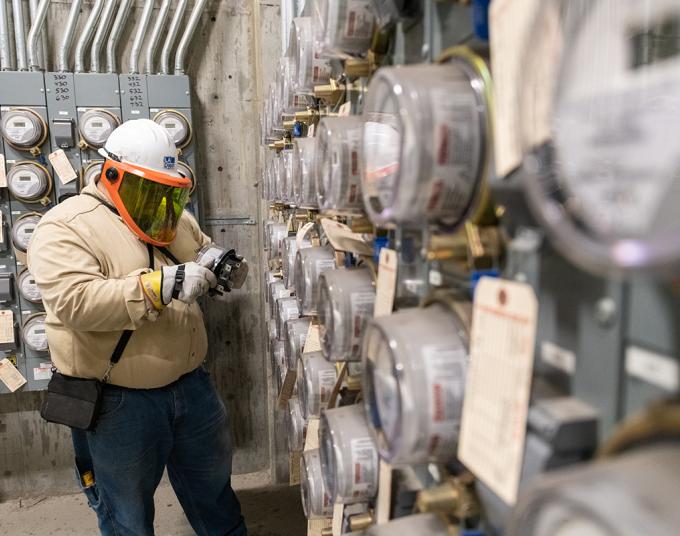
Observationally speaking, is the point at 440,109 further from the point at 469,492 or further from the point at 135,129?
the point at 135,129

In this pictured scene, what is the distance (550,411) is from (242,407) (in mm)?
2690

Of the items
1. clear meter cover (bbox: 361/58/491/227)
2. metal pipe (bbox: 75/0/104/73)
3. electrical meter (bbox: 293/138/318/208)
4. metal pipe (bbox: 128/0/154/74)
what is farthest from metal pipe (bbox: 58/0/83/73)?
clear meter cover (bbox: 361/58/491/227)

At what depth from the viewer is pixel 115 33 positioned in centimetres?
246

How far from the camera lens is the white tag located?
1.09ft

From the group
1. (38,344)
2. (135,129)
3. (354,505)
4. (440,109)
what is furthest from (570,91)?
(38,344)

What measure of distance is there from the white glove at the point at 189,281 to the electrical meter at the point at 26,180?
45.7 inches

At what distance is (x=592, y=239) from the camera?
0.96 feet

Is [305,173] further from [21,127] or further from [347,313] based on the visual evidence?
[21,127]

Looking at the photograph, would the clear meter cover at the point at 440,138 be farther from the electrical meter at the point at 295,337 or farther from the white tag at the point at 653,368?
the electrical meter at the point at 295,337

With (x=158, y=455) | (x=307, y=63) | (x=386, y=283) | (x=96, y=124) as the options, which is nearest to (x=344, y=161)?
(x=386, y=283)

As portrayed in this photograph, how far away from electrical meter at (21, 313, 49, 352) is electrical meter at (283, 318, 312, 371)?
154 cm

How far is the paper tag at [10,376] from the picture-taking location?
2.54 m

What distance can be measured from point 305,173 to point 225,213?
1.70 meters

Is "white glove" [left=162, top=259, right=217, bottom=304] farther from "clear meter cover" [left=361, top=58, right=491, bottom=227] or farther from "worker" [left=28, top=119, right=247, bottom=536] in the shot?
"clear meter cover" [left=361, top=58, right=491, bottom=227]
